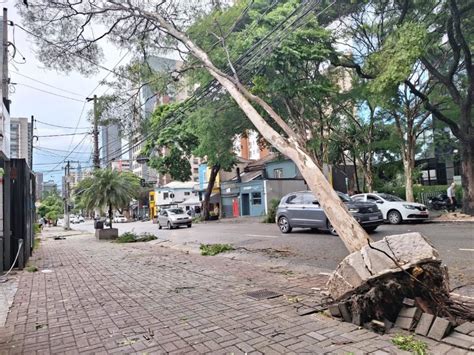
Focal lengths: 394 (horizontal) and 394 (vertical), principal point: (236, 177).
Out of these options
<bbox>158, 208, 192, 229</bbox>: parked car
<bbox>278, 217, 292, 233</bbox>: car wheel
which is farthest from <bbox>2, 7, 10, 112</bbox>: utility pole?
<bbox>158, 208, 192, 229</bbox>: parked car

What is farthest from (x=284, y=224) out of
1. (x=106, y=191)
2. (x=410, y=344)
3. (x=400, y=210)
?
(x=410, y=344)

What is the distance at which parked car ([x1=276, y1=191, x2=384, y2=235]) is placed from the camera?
1477cm

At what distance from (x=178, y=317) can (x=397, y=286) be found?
282cm

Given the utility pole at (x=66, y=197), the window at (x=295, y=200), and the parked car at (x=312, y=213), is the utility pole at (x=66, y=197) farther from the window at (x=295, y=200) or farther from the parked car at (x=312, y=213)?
the window at (x=295, y=200)

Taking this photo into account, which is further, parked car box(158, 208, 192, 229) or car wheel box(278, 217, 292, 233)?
parked car box(158, 208, 192, 229)

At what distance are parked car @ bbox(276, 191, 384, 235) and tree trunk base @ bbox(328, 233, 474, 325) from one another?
9.29m

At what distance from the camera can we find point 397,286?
4605mm

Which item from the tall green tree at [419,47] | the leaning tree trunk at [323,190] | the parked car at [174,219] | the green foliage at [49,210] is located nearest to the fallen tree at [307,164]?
the leaning tree trunk at [323,190]

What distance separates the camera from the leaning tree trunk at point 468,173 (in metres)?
18.9

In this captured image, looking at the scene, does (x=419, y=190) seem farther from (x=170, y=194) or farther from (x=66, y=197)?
(x=170, y=194)

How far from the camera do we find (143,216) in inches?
2918

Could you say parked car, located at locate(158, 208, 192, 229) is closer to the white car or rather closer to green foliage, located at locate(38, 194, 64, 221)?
the white car

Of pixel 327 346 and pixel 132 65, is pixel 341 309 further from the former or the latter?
pixel 132 65

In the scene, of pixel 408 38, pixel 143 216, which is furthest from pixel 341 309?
pixel 143 216
